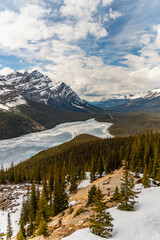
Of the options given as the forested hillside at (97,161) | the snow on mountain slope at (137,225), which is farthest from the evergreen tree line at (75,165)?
the snow on mountain slope at (137,225)

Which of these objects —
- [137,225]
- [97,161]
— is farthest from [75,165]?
[137,225]

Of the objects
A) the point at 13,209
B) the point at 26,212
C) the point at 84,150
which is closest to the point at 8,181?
the point at 13,209

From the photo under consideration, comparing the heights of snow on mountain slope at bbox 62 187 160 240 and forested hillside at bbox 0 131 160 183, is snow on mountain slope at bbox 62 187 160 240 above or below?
above

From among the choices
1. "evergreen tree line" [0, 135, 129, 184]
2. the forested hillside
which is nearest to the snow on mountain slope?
the forested hillside

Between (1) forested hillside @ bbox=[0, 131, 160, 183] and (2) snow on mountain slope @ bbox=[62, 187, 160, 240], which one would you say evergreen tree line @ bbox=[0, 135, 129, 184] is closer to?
(1) forested hillside @ bbox=[0, 131, 160, 183]

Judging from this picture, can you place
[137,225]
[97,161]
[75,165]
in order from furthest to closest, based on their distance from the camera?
[75,165] < [97,161] < [137,225]

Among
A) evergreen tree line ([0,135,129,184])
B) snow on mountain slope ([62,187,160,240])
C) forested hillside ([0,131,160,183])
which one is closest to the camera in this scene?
snow on mountain slope ([62,187,160,240])

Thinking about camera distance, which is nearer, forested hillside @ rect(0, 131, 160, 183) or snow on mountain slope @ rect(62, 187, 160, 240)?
snow on mountain slope @ rect(62, 187, 160, 240)

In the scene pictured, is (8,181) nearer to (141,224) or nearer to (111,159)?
(111,159)

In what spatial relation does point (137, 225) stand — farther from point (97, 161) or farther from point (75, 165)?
point (75, 165)
